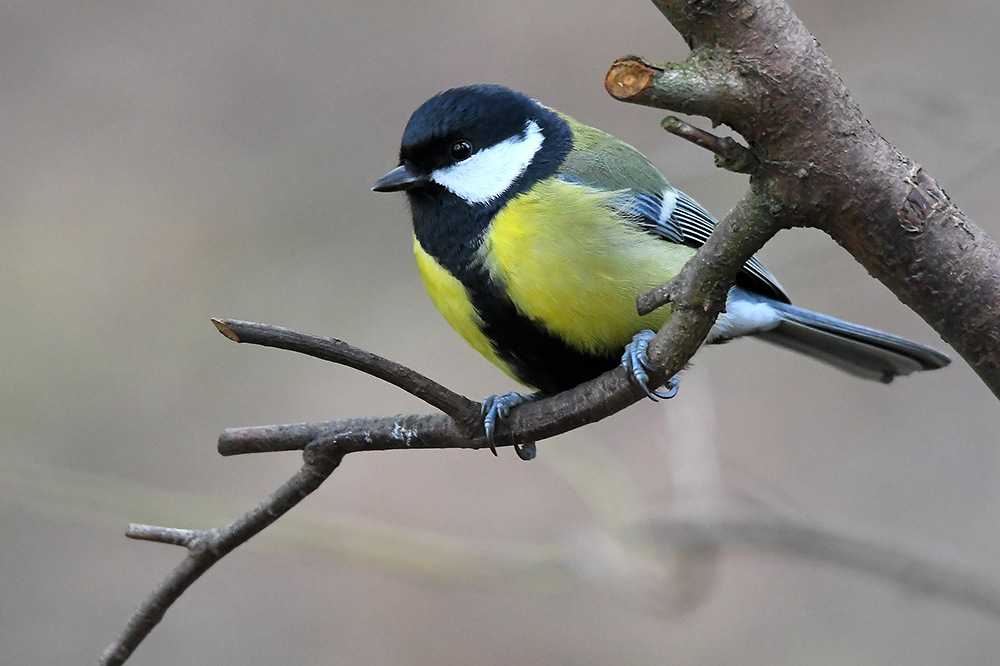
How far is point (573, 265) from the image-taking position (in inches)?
71.4

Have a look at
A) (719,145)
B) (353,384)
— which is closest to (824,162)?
(719,145)

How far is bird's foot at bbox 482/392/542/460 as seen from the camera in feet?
5.01

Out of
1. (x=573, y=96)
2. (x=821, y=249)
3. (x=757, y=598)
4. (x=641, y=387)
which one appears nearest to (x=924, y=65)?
(x=573, y=96)

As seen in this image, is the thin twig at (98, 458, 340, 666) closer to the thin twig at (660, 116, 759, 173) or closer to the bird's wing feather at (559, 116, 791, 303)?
the thin twig at (660, 116, 759, 173)

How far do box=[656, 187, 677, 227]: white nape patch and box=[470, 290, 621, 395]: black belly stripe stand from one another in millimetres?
319

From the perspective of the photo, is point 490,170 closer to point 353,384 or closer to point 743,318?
point 743,318

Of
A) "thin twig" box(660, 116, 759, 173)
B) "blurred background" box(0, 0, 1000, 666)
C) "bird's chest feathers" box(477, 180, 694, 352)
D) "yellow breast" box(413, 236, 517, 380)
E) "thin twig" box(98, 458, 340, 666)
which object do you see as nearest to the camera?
"thin twig" box(660, 116, 759, 173)

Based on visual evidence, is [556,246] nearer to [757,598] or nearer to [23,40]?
[757,598]

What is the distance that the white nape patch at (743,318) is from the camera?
211 cm

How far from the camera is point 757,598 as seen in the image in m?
3.64

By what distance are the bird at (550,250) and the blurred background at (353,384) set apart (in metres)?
0.58

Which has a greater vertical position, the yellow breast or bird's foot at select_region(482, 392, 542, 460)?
the yellow breast

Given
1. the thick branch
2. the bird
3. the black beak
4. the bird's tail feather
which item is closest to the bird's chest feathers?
the bird

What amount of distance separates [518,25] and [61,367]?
259 centimetres
